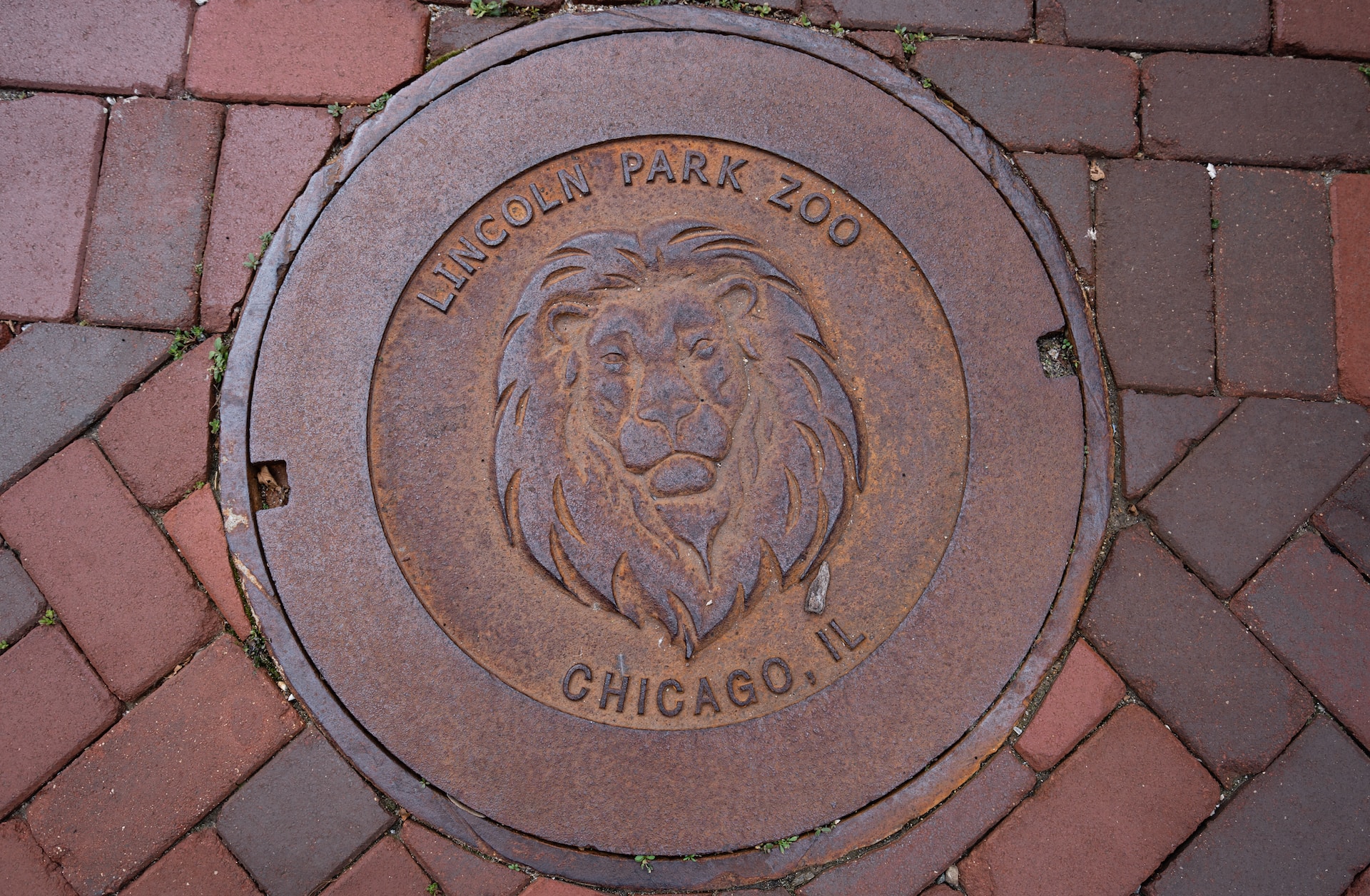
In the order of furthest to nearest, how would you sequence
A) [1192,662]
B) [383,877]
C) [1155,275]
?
[1155,275], [1192,662], [383,877]

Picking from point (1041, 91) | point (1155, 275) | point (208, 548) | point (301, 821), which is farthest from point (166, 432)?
point (1155, 275)

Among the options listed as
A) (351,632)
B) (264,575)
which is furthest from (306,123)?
(351,632)

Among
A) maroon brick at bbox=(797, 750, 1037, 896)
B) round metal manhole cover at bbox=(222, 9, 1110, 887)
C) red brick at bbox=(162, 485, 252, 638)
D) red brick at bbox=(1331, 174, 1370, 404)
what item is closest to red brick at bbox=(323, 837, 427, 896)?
round metal manhole cover at bbox=(222, 9, 1110, 887)

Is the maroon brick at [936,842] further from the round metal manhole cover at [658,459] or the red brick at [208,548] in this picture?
the red brick at [208,548]

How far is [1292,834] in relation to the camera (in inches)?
67.7

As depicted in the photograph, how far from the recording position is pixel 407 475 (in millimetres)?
1738

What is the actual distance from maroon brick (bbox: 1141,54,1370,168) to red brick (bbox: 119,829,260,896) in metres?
2.53

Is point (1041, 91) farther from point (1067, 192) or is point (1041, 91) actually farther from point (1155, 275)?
point (1155, 275)

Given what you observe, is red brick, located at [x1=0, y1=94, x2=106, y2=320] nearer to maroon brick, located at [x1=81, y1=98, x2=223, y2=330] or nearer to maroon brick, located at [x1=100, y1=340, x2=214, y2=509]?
maroon brick, located at [x1=81, y1=98, x2=223, y2=330]

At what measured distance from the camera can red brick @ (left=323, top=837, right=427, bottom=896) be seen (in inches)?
65.5

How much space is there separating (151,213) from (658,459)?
4.17ft

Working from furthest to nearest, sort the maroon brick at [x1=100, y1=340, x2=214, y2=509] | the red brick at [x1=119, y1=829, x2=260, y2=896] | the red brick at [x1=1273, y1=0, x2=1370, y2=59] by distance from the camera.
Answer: the red brick at [x1=1273, y1=0, x2=1370, y2=59] < the maroon brick at [x1=100, y1=340, x2=214, y2=509] < the red brick at [x1=119, y1=829, x2=260, y2=896]

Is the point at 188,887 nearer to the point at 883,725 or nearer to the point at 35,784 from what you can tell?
the point at 35,784

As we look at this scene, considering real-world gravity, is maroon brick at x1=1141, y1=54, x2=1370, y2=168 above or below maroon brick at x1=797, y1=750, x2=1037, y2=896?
above
